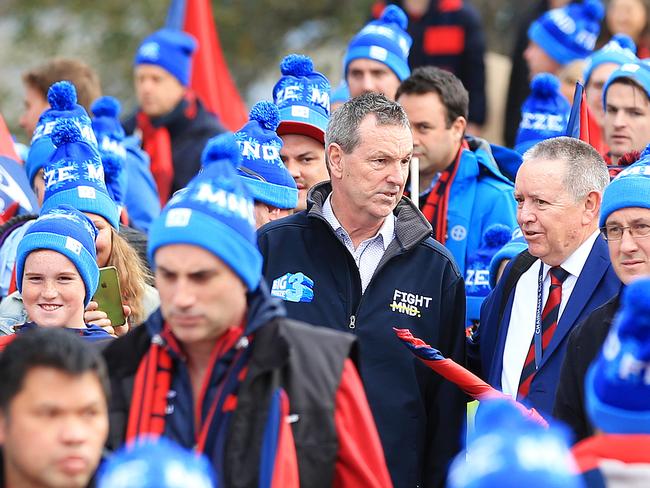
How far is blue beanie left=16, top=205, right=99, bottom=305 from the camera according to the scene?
24.4ft

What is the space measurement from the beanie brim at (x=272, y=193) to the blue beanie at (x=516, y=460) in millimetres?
4207

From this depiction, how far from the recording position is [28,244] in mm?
7500

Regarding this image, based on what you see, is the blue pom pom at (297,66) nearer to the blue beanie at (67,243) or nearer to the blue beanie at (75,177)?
the blue beanie at (75,177)

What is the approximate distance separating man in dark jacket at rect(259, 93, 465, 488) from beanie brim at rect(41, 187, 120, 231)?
3.86ft

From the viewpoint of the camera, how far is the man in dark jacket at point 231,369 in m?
5.49

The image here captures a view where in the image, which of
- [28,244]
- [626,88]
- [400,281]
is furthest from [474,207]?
[28,244]

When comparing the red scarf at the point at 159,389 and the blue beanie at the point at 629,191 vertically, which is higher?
the blue beanie at the point at 629,191

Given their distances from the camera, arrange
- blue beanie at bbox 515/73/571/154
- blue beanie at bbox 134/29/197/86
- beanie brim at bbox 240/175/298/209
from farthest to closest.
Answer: blue beanie at bbox 134/29/197/86
blue beanie at bbox 515/73/571/154
beanie brim at bbox 240/175/298/209

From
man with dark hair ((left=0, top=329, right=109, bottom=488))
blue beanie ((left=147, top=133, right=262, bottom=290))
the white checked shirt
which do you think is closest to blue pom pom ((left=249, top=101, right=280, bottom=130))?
the white checked shirt

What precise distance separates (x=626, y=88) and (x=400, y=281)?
2849mm

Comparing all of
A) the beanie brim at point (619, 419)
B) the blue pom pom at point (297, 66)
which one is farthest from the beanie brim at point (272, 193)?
the beanie brim at point (619, 419)

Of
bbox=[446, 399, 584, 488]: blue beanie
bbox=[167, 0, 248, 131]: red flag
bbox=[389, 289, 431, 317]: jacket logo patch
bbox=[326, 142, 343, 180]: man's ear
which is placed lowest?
bbox=[446, 399, 584, 488]: blue beanie

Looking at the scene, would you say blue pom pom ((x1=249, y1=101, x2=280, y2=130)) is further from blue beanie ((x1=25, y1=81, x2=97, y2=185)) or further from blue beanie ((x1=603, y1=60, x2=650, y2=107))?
blue beanie ((x1=603, y1=60, x2=650, y2=107))

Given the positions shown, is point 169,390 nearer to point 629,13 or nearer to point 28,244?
point 28,244
